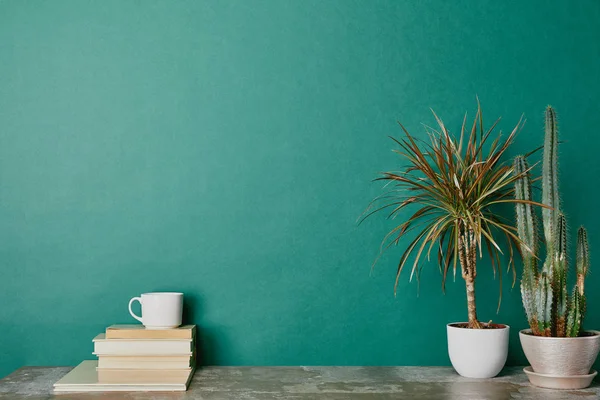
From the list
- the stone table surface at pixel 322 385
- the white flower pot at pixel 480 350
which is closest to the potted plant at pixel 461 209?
the white flower pot at pixel 480 350

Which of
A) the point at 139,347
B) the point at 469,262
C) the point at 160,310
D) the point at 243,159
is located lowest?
the point at 139,347

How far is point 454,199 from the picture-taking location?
7.05 feet

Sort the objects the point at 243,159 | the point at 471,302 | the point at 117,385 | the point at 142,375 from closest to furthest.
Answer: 1. the point at 117,385
2. the point at 142,375
3. the point at 471,302
4. the point at 243,159

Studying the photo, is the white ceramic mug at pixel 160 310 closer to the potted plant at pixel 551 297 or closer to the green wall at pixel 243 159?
the green wall at pixel 243 159

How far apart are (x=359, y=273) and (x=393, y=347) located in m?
0.30

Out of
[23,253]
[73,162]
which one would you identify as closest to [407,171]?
[73,162]

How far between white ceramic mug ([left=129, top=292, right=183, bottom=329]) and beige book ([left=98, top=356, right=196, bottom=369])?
12 cm

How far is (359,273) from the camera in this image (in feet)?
7.73

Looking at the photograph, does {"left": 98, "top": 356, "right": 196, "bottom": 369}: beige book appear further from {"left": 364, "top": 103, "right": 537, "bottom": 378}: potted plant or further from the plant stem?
the plant stem

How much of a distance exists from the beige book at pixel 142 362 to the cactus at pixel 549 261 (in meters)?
1.15

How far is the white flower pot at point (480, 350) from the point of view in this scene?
6.82 ft

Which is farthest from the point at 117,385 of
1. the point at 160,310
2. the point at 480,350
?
the point at 480,350

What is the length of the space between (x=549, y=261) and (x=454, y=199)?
36cm

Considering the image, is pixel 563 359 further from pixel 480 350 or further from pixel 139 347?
pixel 139 347
